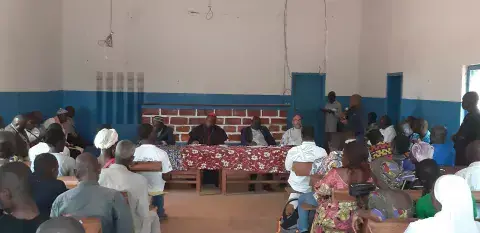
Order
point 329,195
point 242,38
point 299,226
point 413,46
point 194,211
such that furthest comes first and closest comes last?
point 242,38 < point 413,46 < point 194,211 < point 299,226 < point 329,195

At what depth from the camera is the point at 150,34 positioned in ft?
37.5

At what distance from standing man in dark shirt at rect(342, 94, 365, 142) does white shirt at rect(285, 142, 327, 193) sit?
10.6ft

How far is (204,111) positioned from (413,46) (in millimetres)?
4422

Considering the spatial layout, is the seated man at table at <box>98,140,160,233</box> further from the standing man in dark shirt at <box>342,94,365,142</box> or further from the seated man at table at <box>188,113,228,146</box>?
the standing man in dark shirt at <box>342,94,365,142</box>

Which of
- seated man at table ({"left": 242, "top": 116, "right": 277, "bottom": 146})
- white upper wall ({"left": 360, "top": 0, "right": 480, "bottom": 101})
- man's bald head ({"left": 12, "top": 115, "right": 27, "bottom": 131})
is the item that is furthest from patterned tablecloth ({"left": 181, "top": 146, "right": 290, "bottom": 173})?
white upper wall ({"left": 360, "top": 0, "right": 480, "bottom": 101})

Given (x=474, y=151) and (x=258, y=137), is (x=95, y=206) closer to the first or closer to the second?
(x=474, y=151)

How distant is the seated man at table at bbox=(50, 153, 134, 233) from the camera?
329cm

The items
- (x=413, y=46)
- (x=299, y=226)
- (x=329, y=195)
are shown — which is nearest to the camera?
(x=329, y=195)

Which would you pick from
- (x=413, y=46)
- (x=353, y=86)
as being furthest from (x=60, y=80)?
(x=413, y=46)

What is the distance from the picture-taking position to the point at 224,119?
11484 millimetres

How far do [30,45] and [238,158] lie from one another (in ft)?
13.6

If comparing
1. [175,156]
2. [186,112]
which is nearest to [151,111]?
[186,112]

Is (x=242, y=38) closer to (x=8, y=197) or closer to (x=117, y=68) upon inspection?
(x=117, y=68)

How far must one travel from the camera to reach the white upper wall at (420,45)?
7.54 m
